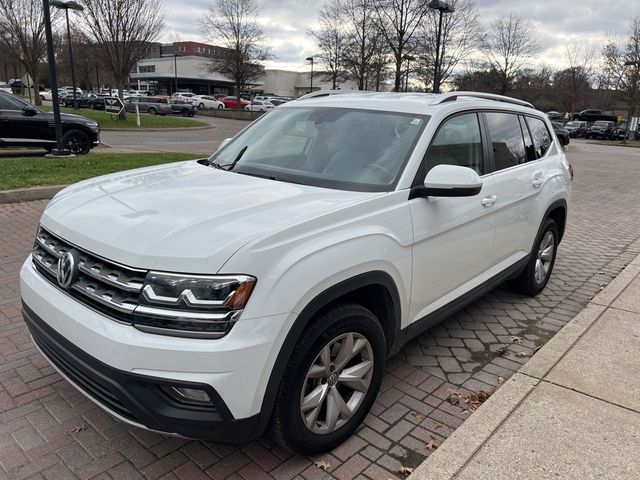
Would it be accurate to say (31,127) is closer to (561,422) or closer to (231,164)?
(231,164)

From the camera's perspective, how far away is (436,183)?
2.88m

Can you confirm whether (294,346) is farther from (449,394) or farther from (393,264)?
(449,394)

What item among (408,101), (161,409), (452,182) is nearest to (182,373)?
(161,409)

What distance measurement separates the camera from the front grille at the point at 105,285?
2148mm

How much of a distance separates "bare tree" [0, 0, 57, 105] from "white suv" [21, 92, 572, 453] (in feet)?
93.0

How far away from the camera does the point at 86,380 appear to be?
2.33 meters

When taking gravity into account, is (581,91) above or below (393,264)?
above

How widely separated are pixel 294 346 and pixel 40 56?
34.7m

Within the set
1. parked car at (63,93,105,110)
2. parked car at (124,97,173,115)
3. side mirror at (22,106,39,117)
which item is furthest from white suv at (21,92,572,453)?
parked car at (63,93,105,110)

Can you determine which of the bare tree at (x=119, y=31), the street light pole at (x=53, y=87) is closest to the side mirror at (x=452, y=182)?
the street light pole at (x=53, y=87)

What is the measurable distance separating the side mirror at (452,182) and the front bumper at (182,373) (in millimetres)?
1273

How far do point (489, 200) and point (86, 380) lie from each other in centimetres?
279

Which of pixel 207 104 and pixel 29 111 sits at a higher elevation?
pixel 207 104

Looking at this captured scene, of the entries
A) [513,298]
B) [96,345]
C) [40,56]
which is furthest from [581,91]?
[96,345]
